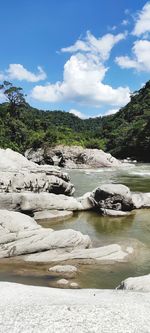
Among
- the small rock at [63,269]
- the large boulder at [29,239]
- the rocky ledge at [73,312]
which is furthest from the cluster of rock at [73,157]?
the rocky ledge at [73,312]

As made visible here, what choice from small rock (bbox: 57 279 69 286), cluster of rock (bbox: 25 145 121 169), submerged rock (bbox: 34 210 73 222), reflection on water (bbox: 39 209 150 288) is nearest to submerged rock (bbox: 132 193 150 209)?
reflection on water (bbox: 39 209 150 288)

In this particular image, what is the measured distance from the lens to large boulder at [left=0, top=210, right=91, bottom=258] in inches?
615

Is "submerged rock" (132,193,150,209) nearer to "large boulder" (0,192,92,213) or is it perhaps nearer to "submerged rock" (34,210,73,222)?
"large boulder" (0,192,92,213)

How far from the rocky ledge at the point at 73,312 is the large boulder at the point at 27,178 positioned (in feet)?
51.4

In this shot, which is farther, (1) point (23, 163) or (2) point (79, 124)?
(2) point (79, 124)

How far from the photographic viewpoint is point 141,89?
13612 cm

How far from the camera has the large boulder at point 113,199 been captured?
24442 millimetres

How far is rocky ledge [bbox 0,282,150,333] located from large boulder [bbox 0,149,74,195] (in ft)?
51.4

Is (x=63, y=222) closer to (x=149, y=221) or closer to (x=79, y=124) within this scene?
(x=149, y=221)

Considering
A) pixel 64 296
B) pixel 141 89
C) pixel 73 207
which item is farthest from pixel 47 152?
pixel 141 89

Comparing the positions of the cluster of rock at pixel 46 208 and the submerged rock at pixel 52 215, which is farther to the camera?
the submerged rock at pixel 52 215

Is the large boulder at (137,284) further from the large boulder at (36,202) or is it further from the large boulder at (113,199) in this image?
the large boulder at (113,199)

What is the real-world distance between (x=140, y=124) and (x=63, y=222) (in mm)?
72134

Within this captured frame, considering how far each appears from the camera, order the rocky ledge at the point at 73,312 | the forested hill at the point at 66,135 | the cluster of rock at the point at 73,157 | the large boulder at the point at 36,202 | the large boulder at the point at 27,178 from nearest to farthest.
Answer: the rocky ledge at the point at 73,312
the large boulder at the point at 36,202
the large boulder at the point at 27,178
the cluster of rock at the point at 73,157
the forested hill at the point at 66,135
